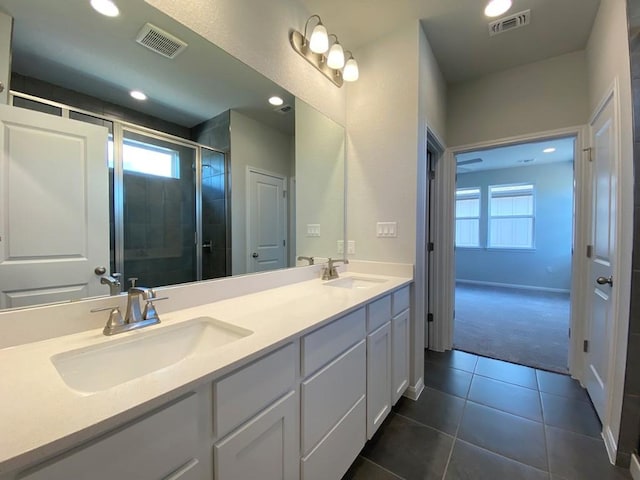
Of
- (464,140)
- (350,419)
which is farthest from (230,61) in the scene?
(464,140)

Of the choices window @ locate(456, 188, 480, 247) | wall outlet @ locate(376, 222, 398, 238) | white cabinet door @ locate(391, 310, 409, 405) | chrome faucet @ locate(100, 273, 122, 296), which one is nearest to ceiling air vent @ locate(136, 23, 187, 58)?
chrome faucet @ locate(100, 273, 122, 296)

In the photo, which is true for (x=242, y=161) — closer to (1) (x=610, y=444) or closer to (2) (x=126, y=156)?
(2) (x=126, y=156)

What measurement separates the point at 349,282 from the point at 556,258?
5451mm

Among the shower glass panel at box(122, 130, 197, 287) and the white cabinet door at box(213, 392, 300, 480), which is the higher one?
the shower glass panel at box(122, 130, 197, 287)

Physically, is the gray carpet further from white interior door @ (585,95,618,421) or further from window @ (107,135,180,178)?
window @ (107,135,180,178)

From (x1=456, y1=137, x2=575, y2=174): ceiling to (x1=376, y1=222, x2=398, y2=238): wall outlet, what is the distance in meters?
2.94

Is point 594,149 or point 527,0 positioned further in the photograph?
point 594,149

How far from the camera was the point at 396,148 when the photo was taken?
2.00 metres

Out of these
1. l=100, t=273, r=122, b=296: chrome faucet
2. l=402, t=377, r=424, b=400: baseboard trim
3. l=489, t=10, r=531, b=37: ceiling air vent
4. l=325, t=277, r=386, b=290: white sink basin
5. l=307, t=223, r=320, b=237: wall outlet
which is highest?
l=489, t=10, r=531, b=37: ceiling air vent

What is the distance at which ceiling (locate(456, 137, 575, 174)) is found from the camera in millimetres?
4398

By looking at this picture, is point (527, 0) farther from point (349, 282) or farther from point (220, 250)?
point (220, 250)

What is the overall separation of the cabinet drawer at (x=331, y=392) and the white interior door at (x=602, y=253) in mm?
1458

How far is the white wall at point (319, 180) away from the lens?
1.97 metres

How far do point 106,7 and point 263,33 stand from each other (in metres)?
0.80
